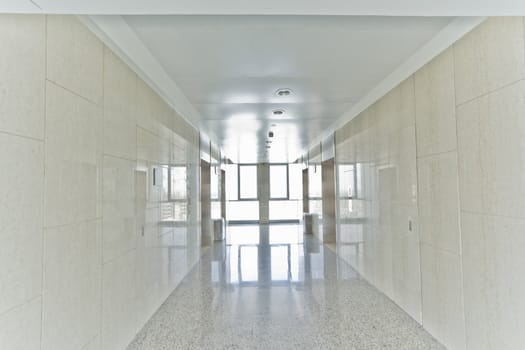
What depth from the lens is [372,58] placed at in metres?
3.30

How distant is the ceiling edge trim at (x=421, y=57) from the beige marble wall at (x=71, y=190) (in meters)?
2.77

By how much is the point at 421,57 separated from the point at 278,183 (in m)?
12.1

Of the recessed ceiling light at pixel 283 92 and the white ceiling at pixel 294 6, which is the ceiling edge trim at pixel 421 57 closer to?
the white ceiling at pixel 294 6

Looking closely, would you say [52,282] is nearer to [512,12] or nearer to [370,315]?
[512,12]

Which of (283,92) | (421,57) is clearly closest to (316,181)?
(283,92)

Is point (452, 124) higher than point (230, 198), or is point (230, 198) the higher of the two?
point (452, 124)

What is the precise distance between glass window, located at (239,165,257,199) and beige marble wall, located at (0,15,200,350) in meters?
11.5

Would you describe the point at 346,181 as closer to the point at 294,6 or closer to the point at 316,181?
the point at 316,181

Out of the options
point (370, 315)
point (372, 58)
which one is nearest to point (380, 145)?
point (372, 58)

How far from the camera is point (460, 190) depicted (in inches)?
101

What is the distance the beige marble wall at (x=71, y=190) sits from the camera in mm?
1553

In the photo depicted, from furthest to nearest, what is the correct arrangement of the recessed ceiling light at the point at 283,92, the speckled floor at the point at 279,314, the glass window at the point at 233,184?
1. the glass window at the point at 233,184
2. the recessed ceiling light at the point at 283,92
3. the speckled floor at the point at 279,314

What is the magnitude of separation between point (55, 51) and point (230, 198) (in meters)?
13.0

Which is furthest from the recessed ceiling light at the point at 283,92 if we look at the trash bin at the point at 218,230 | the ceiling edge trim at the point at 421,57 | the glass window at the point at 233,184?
the glass window at the point at 233,184
